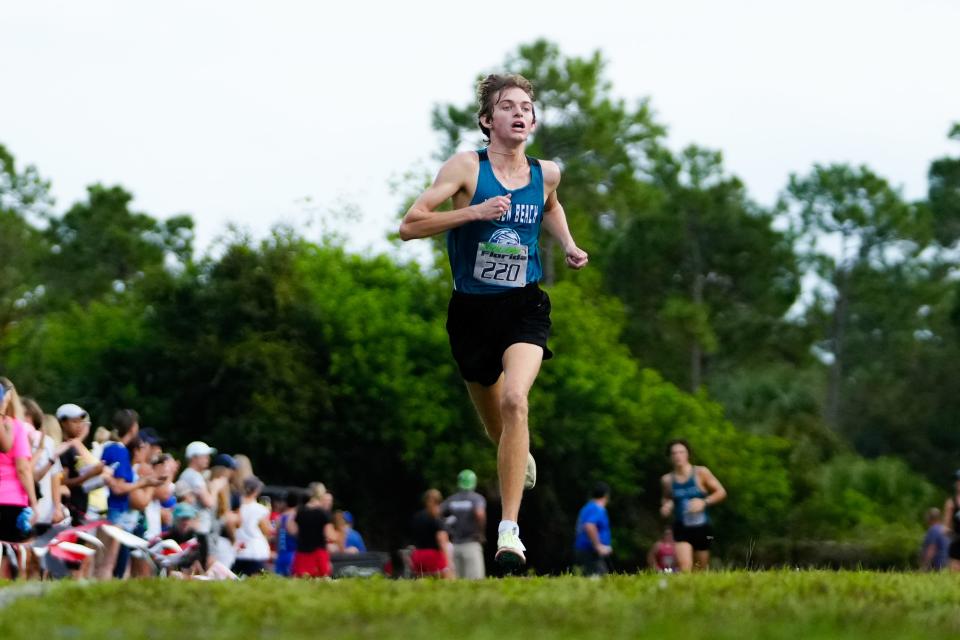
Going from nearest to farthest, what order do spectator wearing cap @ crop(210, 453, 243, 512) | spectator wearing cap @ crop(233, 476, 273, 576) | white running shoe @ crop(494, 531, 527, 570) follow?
1. white running shoe @ crop(494, 531, 527, 570)
2. spectator wearing cap @ crop(210, 453, 243, 512)
3. spectator wearing cap @ crop(233, 476, 273, 576)

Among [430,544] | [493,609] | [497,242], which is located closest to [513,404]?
[497,242]

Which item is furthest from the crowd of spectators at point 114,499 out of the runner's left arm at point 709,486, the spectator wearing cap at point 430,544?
the runner's left arm at point 709,486

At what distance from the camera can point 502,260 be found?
9.40m

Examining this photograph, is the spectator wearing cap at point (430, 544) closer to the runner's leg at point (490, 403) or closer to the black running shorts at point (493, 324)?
the runner's leg at point (490, 403)

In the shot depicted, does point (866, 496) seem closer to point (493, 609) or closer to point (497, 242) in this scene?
point (497, 242)

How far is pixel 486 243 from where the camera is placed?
30.7 feet

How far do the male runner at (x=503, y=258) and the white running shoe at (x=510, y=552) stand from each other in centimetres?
2

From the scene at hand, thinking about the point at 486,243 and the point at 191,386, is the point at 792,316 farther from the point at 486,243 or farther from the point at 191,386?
the point at 486,243

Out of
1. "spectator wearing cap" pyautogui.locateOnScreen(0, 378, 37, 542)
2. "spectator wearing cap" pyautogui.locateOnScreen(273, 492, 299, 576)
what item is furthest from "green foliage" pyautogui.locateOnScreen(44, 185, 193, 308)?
"spectator wearing cap" pyautogui.locateOnScreen(0, 378, 37, 542)

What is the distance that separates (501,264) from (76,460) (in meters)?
5.87

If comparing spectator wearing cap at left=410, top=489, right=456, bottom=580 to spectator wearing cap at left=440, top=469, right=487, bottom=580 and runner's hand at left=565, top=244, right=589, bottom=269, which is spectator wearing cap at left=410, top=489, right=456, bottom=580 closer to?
spectator wearing cap at left=440, top=469, right=487, bottom=580

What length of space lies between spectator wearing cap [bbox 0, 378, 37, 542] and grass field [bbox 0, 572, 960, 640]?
3.77 metres

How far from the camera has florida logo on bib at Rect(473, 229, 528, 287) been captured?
936cm

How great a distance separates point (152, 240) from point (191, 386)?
124 feet
